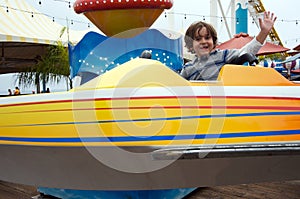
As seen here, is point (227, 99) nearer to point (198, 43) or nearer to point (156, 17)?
point (198, 43)

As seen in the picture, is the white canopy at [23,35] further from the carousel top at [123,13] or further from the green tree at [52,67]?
the carousel top at [123,13]

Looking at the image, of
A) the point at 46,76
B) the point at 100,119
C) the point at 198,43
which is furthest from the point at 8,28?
the point at 100,119

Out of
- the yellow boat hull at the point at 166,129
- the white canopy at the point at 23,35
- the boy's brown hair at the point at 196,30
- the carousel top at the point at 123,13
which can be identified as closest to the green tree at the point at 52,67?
the white canopy at the point at 23,35

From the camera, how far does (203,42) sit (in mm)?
1756

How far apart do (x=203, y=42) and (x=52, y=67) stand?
17.2ft

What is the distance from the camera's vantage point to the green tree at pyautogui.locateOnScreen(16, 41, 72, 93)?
6418 millimetres

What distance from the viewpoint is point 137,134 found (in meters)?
1.16

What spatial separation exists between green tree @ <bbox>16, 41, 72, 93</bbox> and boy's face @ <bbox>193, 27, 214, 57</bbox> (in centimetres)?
475

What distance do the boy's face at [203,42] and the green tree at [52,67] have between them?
15.6ft

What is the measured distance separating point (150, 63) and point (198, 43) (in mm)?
584

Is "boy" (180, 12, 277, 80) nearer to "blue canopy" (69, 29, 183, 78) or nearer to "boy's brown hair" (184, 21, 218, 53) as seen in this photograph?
"boy's brown hair" (184, 21, 218, 53)

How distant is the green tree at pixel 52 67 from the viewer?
6.42 m

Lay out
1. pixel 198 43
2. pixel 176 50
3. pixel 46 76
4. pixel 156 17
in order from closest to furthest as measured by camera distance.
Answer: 1. pixel 198 43
2. pixel 156 17
3. pixel 176 50
4. pixel 46 76

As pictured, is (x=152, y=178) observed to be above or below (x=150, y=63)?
below
